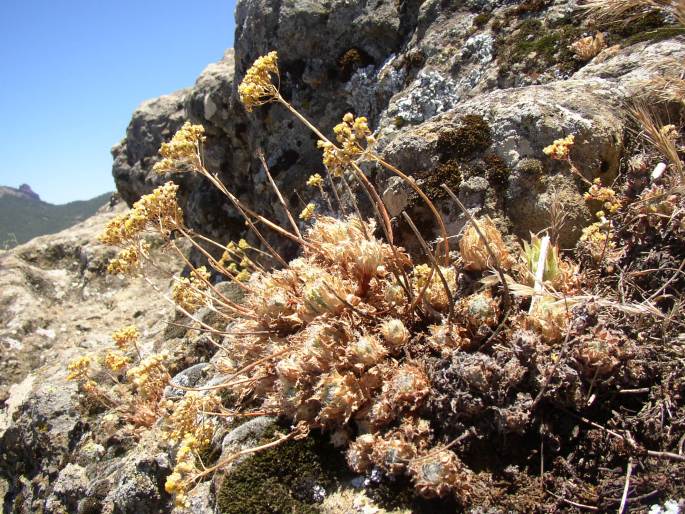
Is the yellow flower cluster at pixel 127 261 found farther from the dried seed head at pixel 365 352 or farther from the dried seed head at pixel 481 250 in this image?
the dried seed head at pixel 481 250

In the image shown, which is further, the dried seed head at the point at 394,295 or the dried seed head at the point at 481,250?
the dried seed head at the point at 394,295

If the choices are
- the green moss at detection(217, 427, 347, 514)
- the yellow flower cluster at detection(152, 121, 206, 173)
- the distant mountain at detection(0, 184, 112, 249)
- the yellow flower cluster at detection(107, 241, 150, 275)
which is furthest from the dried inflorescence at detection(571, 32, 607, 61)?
the distant mountain at detection(0, 184, 112, 249)

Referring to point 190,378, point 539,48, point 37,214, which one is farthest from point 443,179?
point 37,214

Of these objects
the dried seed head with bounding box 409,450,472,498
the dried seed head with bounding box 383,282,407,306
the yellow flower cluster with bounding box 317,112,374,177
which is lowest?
the dried seed head with bounding box 409,450,472,498

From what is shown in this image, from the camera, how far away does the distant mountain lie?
225 feet

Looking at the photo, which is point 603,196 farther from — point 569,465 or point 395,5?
point 395,5

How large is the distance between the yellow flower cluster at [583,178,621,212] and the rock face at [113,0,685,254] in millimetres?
164

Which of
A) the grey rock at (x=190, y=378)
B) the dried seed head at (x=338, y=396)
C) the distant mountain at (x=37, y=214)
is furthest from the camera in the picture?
the distant mountain at (x=37, y=214)

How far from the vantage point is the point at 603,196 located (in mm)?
3912

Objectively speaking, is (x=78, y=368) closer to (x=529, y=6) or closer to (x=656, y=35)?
(x=656, y=35)

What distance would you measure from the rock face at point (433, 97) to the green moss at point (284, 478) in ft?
7.37

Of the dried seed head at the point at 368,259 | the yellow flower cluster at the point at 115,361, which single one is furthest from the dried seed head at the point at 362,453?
the yellow flower cluster at the point at 115,361

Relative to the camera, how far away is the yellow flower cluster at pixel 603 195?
12.6 feet

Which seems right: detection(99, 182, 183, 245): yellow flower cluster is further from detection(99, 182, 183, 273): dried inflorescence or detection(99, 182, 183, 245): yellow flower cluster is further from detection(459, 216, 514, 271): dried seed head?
detection(459, 216, 514, 271): dried seed head
